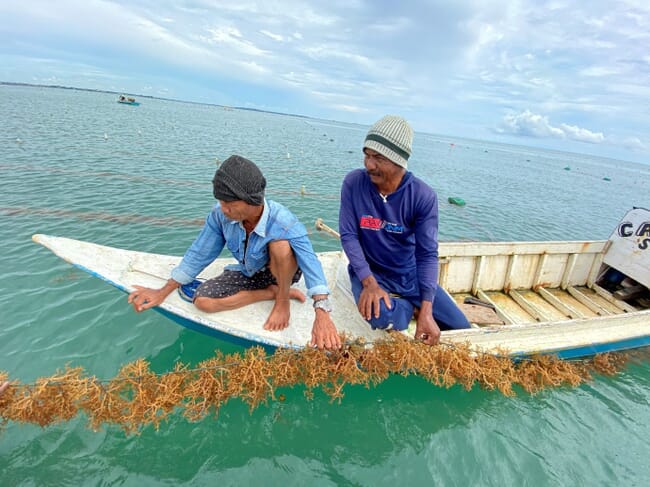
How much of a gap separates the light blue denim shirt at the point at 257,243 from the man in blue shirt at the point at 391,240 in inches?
19.3

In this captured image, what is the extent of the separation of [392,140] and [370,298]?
1.60 metres

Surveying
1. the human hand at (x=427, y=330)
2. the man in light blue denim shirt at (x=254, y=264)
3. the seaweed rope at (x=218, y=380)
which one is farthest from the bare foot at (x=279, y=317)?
the human hand at (x=427, y=330)

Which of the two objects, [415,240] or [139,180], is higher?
[415,240]

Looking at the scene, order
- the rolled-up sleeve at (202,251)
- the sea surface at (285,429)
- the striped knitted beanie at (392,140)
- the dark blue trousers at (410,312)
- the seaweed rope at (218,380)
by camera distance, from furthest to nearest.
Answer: the dark blue trousers at (410,312), the rolled-up sleeve at (202,251), the sea surface at (285,429), the striped knitted beanie at (392,140), the seaweed rope at (218,380)

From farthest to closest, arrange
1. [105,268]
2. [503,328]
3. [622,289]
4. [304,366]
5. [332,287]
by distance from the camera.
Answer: [622,289]
[332,287]
[503,328]
[105,268]
[304,366]

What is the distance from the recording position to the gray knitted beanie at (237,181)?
2.79m

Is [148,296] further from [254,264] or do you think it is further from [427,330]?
[427,330]

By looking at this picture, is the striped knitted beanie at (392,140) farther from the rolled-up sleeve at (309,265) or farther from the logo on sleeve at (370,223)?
the rolled-up sleeve at (309,265)

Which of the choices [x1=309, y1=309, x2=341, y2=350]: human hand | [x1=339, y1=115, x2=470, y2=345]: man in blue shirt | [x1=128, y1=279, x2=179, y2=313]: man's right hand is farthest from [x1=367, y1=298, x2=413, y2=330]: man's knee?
[x1=128, y1=279, x2=179, y2=313]: man's right hand

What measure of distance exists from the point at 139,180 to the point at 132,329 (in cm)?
1118

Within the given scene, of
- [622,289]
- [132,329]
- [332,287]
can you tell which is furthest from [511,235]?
[132,329]

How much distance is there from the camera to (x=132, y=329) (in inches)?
197

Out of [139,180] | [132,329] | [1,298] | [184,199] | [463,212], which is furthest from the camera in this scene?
[463,212]

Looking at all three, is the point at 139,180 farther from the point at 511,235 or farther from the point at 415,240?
the point at 511,235
